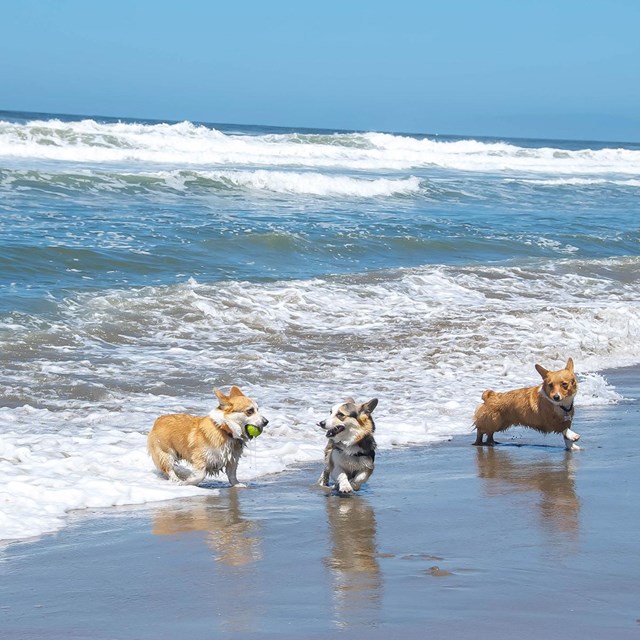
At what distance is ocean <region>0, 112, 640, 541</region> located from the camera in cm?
781

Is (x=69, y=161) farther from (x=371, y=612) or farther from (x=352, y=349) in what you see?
(x=371, y=612)

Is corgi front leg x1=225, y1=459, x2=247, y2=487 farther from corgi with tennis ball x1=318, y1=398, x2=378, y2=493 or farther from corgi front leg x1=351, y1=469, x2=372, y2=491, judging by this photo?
corgi front leg x1=351, y1=469, x2=372, y2=491

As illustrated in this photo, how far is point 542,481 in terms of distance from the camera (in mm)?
6656

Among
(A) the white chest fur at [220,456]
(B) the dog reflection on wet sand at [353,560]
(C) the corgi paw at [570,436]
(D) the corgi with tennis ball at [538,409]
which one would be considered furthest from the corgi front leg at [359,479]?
(C) the corgi paw at [570,436]

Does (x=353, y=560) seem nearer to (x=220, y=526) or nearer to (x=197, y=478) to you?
(x=220, y=526)

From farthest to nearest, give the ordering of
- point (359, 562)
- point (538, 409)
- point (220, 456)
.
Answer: point (538, 409) < point (220, 456) < point (359, 562)

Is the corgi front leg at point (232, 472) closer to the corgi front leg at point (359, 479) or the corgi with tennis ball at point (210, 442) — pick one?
the corgi with tennis ball at point (210, 442)

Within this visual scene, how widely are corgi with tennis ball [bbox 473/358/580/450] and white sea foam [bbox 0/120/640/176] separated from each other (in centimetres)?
2488

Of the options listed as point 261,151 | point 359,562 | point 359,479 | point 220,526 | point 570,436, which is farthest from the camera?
point 261,151

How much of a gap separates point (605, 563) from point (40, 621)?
2.41 metres

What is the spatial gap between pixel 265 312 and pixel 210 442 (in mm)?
6178

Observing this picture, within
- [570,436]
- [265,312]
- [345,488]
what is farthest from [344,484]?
[265,312]

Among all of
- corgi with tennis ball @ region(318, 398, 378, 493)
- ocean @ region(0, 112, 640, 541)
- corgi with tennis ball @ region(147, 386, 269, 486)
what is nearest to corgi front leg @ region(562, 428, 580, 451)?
ocean @ region(0, 112, 640, 541)

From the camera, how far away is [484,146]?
6506 cm
